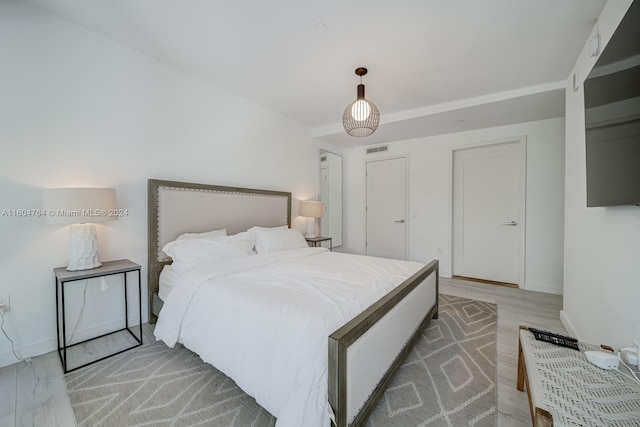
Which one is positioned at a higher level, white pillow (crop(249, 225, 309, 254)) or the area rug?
white pillow (crop(249, 225, 309, 254))

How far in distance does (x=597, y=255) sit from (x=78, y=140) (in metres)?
4.19

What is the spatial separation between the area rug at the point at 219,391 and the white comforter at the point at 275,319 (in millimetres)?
190

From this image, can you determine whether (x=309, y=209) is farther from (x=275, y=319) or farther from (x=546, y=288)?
(x=546, y=288)

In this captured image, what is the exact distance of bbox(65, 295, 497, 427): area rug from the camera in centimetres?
144

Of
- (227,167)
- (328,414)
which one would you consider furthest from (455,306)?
(227,167)

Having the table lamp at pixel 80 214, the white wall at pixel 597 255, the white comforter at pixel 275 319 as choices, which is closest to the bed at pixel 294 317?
the white comforter at pixel 275 319

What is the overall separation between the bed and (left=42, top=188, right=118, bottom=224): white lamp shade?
483mm

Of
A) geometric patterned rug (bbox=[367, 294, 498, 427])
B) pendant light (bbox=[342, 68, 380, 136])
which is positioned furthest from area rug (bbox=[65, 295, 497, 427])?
pendant light (bbox=[342, 68, 380, 136])

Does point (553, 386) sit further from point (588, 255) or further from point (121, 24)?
point (121, 24)

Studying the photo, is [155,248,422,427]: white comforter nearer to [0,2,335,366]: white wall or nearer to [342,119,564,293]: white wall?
[0,2,335,366]: white wall

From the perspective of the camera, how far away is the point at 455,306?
10.1 ft

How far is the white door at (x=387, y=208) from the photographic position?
4883mm

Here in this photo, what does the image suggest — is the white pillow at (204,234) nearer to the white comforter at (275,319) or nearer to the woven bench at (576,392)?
the white comforter at (275,319)

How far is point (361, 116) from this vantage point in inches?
92.0
